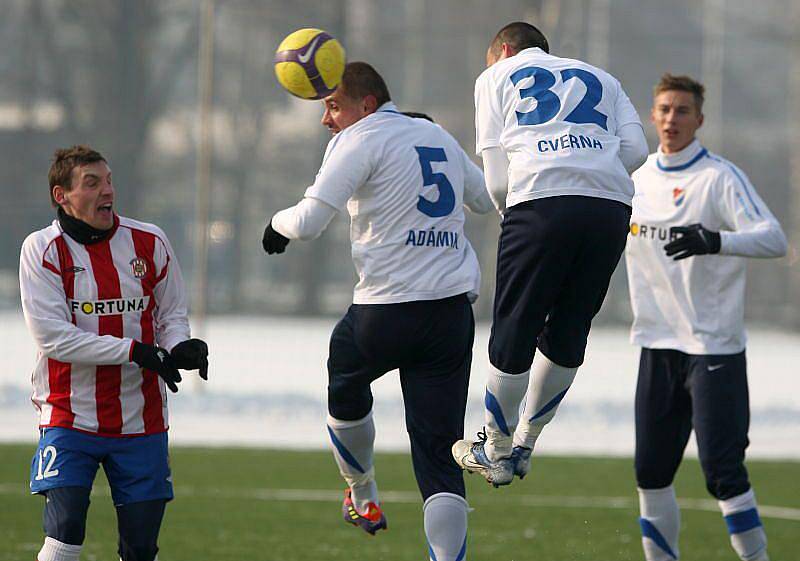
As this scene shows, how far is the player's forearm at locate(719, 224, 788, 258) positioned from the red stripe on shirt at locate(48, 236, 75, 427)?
9.24 feet

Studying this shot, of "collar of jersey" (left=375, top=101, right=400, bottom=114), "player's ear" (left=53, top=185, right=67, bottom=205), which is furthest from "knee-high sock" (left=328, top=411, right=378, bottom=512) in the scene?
"player's ear" (left=53, top=185, right=67, bottom=205)

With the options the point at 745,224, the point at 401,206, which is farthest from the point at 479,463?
the point at 745,224

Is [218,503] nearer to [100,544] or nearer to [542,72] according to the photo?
[100,544]

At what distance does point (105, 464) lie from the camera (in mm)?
5340

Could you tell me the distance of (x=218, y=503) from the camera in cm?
957

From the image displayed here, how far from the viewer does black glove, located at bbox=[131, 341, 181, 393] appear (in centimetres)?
517

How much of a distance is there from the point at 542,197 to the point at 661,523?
208cm

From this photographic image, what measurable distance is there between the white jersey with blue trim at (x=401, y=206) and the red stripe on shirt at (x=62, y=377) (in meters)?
0.99

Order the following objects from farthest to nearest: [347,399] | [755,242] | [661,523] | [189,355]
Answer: [661,523]
[755,242]
[347,399]
[189,355]

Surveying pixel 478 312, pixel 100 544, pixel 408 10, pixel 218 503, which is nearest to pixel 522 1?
pixel 408 10

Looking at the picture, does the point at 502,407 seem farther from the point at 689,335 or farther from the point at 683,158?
the point at 683,158

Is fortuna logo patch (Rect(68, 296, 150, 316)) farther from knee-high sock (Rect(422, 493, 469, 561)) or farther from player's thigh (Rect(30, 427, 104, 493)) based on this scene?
knee-high sock (Rect(422, 493, 469, 561))

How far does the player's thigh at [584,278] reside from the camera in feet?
17.5

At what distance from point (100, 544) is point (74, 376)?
2863mm
